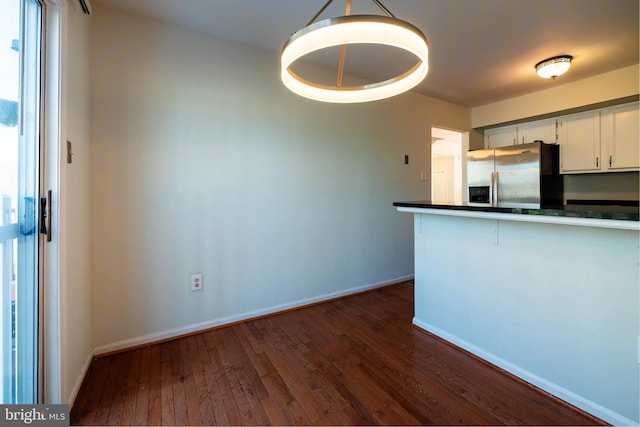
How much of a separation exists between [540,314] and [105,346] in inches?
108

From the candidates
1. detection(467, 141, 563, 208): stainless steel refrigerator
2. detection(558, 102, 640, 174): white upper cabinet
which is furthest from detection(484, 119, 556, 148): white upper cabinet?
detection(467, 141, 563, 208): stainless steel refrigerator

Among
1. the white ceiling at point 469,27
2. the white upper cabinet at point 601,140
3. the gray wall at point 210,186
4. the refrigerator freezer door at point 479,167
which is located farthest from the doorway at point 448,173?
the gray wall at point 210,186

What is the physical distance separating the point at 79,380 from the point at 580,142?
17.0 feet

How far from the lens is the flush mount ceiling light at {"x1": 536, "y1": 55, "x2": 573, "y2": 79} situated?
97.2 inches

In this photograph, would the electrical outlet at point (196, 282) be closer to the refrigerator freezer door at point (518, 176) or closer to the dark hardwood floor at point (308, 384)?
the dark hardwood floor at point (308, 384)

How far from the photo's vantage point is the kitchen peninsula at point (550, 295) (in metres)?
1.22

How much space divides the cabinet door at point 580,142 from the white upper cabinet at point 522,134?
0.11m

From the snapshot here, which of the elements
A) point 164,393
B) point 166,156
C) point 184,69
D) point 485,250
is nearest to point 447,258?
point 485,250

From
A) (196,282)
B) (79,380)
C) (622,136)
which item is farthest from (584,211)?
(622,136)

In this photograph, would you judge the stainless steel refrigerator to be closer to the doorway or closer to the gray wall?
the gray wall

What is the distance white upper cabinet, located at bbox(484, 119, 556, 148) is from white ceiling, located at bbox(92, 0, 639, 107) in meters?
0.75

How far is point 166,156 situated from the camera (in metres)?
1.95

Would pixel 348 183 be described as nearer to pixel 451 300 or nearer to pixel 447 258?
pixel 447 258

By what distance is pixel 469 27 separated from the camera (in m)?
2.06
